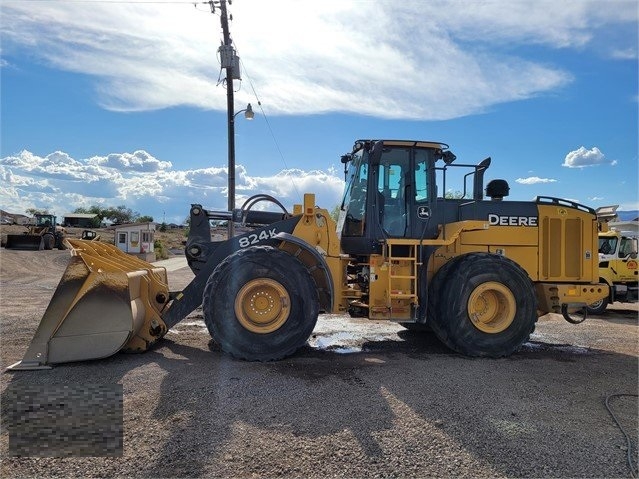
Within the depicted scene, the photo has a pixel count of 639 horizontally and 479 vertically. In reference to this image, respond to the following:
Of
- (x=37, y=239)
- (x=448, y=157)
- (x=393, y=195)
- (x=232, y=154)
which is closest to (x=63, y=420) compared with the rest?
(x=393, y=195)

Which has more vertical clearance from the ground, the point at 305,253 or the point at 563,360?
the point at 305,253

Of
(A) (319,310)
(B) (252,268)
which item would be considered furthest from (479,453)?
(B) (252,268)

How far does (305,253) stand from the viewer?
684 centimetres

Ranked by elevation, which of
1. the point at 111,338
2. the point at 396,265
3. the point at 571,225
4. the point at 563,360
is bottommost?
the point at 563,360

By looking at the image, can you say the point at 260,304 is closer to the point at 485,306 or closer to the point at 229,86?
the point at 485,306

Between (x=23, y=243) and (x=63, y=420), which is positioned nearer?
(x=63, y=420)

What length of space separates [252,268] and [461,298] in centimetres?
288

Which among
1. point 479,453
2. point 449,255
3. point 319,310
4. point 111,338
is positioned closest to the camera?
point 479,453

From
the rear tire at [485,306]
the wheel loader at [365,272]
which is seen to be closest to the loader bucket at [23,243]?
the wheel loader at [365,272]

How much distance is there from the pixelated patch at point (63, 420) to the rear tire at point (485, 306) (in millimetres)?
4300

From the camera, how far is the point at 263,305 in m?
6.43

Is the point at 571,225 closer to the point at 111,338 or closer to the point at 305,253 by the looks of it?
the point at 305,253

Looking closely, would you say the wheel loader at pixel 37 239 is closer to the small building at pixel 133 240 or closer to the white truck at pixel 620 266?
the small building at pixel 133 240

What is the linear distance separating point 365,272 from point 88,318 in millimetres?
3720
